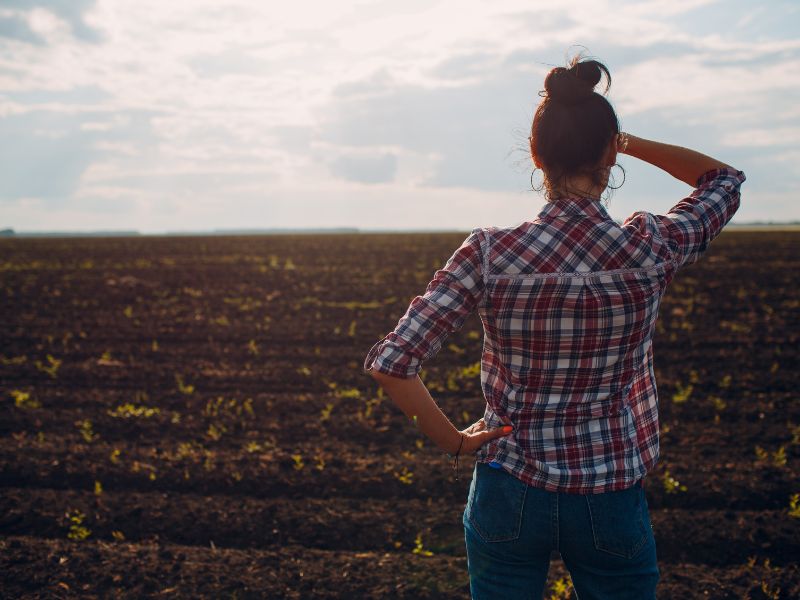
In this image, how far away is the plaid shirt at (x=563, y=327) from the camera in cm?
155

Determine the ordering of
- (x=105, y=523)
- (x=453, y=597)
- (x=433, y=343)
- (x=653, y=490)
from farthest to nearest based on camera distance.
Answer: (x=653, y=490)
(x=105, y=523)
(x=453, y=597)
(x=433, y=343)

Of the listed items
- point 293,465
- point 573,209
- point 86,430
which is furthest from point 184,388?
point 573,209

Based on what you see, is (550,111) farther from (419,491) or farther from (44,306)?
(44,306)

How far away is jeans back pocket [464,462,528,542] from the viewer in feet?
5.40

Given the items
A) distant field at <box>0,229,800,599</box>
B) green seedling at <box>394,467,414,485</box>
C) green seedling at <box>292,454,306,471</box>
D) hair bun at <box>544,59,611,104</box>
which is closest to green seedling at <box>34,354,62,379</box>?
distant field at <box>0,229,800,599</box>

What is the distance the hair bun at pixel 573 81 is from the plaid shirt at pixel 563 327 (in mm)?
243

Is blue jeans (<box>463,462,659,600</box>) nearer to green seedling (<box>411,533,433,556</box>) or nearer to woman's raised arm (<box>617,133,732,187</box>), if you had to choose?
woman's raised arm (<box>617,133,732,187</box>)

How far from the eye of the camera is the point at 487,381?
175 cm

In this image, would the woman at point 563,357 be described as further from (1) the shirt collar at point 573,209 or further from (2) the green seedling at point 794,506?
(2) the green seedling at point 794,506

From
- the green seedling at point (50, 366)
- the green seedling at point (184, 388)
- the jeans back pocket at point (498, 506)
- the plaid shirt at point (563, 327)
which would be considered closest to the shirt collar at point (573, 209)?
the plaid shirt at point (563, 327)

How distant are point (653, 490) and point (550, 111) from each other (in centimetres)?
455

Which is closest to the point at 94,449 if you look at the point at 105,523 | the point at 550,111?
the point at 105,523

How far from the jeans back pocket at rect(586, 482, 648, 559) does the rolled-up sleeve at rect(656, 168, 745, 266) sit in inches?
23.9

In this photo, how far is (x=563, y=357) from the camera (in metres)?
1.59
